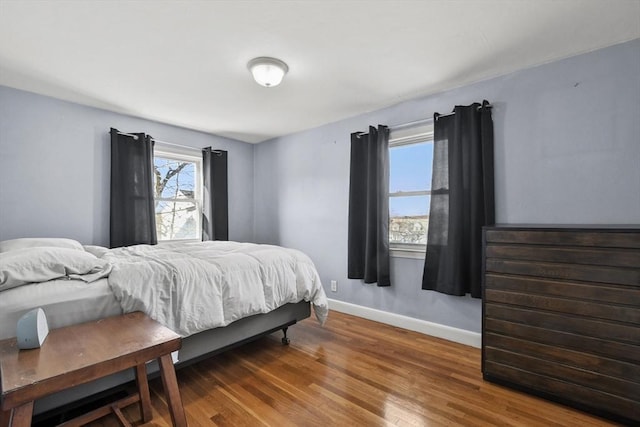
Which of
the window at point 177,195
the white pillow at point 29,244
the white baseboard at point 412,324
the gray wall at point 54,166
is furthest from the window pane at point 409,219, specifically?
the gray wall at point 54,166

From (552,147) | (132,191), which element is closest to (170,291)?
(132,191)

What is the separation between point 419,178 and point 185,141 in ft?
9.65

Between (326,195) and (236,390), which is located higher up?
(326,195)

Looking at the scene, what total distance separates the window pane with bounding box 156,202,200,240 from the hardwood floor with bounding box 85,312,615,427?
198cm

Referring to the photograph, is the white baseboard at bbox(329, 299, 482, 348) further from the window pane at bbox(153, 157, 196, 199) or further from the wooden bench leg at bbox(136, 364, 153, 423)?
the window pane at bbox(153, 157, 196, 199)

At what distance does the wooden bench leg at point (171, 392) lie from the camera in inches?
50.4

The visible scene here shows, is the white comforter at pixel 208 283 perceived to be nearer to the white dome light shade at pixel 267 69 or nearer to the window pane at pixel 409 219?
the window pane at pixel 409 219

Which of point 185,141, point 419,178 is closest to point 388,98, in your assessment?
point 419,178

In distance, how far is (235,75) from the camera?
245 cm

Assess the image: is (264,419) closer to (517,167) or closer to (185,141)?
(517,167)

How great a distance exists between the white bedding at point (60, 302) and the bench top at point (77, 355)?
0.35 feet

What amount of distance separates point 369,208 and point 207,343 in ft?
6.35

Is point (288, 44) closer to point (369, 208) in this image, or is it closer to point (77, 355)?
point (369, 208)

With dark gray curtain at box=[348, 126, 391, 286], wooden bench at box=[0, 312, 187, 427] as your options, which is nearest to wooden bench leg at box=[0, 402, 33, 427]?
wooden bench at box=[0, 312, 187, 427]
